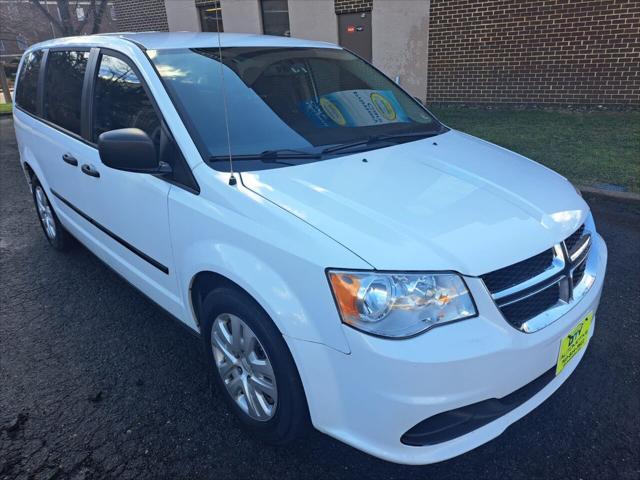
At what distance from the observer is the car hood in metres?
1.82

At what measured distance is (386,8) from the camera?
9.98 m

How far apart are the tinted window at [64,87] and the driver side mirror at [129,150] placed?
118 cm

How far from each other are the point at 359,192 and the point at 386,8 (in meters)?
9.10

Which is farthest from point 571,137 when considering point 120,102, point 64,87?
point 64,87

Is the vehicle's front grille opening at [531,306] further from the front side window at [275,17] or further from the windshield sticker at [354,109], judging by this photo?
the front side window at [275,17]

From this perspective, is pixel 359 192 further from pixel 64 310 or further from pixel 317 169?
pixel 64 310

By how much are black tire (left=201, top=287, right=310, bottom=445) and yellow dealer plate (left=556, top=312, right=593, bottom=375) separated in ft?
3.53

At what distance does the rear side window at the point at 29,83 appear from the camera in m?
4.18

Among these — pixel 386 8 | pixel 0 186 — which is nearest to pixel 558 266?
pixel 0 186

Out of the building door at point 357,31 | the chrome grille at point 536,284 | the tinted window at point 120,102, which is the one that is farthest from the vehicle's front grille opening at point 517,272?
the building door at point 357,31

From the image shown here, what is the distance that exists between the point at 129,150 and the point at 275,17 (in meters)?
10.9

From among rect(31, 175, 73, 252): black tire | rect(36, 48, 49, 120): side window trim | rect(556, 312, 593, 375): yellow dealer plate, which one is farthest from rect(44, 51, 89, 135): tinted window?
rect(556, 312, 593, 375): yellow dealer plate

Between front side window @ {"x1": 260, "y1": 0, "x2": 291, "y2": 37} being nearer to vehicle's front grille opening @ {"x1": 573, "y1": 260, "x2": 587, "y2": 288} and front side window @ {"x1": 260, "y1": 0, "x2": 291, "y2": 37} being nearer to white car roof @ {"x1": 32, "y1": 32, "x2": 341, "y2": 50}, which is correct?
white car roof @ {"x1": 32, "y1": 32, "x2": 341, "y2": 50}

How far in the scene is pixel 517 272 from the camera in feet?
6.25
